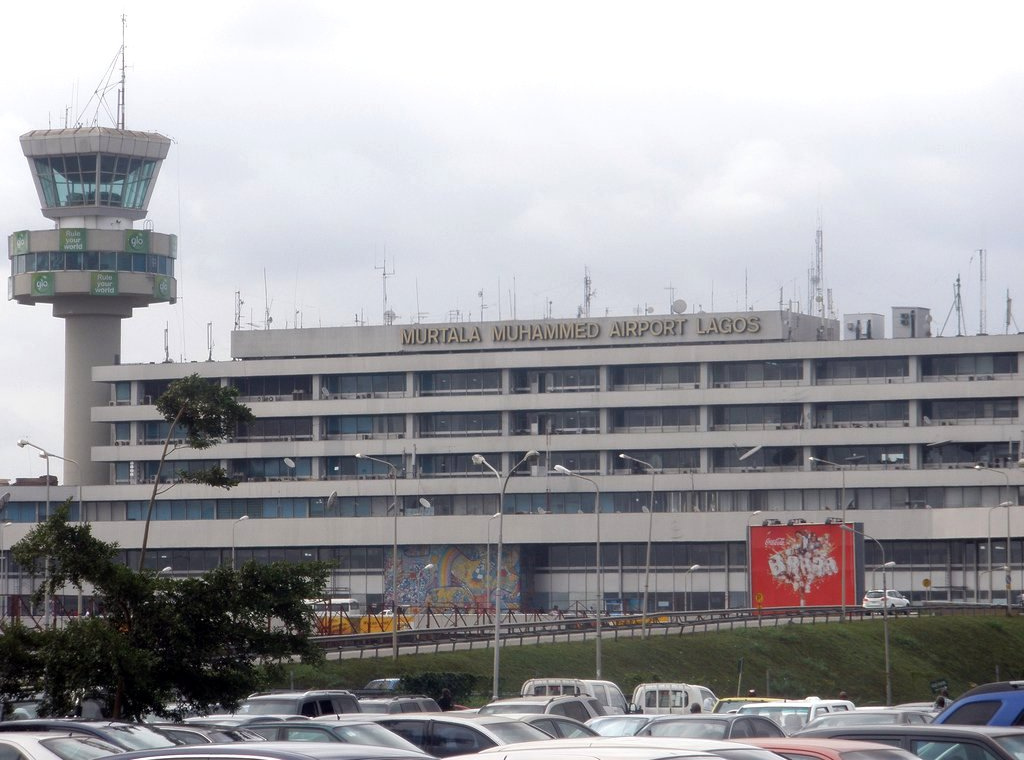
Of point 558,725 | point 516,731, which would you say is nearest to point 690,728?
point 516,731

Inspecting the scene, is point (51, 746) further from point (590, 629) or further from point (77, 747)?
point (590, 629)

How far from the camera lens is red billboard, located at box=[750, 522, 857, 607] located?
313 ft

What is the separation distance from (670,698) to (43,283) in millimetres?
80135

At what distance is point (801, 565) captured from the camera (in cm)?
9606

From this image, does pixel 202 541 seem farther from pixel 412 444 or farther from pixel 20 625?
pixel 20 625

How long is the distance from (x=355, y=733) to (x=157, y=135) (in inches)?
3880

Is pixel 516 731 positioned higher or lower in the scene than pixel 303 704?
higher

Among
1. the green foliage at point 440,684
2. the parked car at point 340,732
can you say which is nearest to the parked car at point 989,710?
the parked car at point 340,732

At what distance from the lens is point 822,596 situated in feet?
317

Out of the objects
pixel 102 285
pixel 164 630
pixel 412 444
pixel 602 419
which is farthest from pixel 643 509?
pixel 164 630

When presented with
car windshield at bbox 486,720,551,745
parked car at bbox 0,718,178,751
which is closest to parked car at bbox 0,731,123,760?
parked car at bbox 0,718,178,751

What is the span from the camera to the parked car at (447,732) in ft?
76.3

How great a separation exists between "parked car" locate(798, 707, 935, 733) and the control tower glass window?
9354 cm

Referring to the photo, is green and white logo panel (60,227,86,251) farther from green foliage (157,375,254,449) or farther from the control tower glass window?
green foliage (157,375,254,449)
